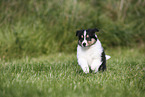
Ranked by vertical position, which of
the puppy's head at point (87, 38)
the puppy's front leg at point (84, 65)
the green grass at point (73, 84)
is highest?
the puppy's head at point (87, 38)

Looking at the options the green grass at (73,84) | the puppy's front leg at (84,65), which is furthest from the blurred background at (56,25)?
the puppy's front leg at (84,65)

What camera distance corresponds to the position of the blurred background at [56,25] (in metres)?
7.01

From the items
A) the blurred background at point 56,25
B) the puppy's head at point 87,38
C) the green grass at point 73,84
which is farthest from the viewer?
the blurred background at point 56,25

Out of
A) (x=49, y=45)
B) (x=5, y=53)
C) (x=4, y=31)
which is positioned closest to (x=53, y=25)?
(x=49, y=45)

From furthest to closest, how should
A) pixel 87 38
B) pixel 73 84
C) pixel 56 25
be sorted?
1. pixel 56 25
2. pixel 87 38
3. pixel 73 84

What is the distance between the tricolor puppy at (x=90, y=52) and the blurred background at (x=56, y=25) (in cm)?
290

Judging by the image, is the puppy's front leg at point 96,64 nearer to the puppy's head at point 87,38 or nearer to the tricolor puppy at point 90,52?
the tricolor puppy at point 90,52

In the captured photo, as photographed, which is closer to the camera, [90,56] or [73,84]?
[73,84]

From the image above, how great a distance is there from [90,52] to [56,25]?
13.5ft

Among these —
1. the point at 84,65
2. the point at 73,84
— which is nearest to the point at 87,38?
the point at 84,65

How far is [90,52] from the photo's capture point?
3980 millimetres

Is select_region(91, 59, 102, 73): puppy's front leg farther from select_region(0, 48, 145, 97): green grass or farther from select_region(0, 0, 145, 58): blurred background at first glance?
select_region(0, 0, 145, 58): blurred background

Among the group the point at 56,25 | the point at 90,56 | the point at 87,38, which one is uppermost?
the point at 56,25

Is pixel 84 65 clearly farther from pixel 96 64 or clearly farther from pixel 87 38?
pixel 87 38
